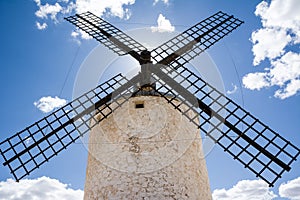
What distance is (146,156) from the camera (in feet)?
19.5

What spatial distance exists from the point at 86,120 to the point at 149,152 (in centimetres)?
176

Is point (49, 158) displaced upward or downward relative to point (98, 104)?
downward

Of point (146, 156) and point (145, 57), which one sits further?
point (145, 57)

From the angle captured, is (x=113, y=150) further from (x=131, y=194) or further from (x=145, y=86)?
(x=145, y=86)

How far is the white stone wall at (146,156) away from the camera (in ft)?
18.7

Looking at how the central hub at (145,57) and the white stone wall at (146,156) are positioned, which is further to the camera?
the central hub at (145,57)

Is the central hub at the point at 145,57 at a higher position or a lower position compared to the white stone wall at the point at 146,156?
higher

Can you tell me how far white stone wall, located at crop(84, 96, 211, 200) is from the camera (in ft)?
18.7

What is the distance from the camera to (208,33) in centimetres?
849

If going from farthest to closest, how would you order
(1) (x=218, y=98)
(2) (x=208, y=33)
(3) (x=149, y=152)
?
(2) (x=208, y=33)
(1) (x=218, y=98)
(3) (x=149, y=152)

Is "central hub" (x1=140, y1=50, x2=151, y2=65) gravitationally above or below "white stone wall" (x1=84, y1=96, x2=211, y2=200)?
above

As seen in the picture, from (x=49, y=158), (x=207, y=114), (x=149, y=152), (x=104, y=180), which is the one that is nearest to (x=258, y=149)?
(x=207, y=114)

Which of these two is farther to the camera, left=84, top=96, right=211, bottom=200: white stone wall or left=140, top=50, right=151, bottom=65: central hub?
left=140, top=50, right=151, bottom=65: central hub

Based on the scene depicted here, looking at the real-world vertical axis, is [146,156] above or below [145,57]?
below
